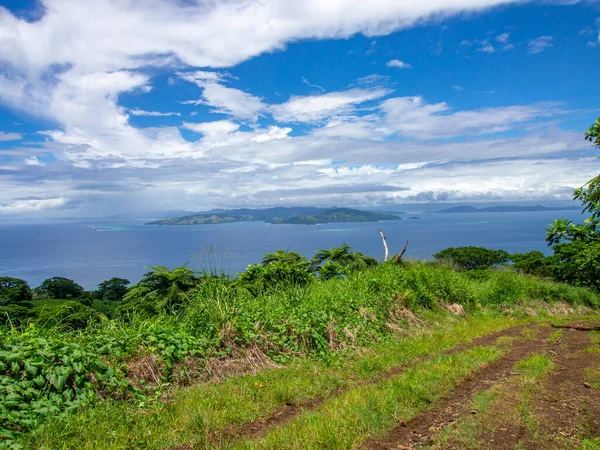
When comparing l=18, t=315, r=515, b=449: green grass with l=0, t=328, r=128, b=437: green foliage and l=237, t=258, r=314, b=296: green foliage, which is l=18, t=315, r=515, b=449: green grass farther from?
l=237, t=258, r=314, b=296: green foliage

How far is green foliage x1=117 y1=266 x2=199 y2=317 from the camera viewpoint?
27.9 feet

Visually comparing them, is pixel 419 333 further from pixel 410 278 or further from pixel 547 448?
pixel 547 448

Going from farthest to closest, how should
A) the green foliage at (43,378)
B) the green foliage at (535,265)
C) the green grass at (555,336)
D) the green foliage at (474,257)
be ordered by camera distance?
the green foliage at (474,257), the green foliage at (535,265), the green grass at (555,336), the green foliage at (43,378)

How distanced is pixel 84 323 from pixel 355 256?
30.0 ft

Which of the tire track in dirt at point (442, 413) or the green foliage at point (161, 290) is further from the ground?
the green foliage at point (161, 290)

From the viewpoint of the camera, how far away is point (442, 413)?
459 cm

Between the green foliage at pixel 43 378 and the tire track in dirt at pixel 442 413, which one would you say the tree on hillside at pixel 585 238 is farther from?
the green foliage at pixel 43 378

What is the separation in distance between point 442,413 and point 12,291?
13.5 meters

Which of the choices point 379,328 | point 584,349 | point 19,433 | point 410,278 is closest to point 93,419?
point 19,433

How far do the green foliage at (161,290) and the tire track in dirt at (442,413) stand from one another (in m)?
5.48

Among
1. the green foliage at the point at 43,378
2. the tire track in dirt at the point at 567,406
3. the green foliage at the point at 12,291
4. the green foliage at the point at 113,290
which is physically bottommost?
the green foliage at the point at 113,290

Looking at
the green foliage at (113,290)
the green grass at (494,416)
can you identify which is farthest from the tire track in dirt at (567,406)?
the green foliage at (113,290)

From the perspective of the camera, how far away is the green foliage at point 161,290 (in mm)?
8508

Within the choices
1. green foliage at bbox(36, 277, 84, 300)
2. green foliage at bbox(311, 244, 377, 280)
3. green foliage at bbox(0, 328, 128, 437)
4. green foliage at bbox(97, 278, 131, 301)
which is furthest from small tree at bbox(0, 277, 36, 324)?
green foliage at bbox(311, 244, 377, 280)
